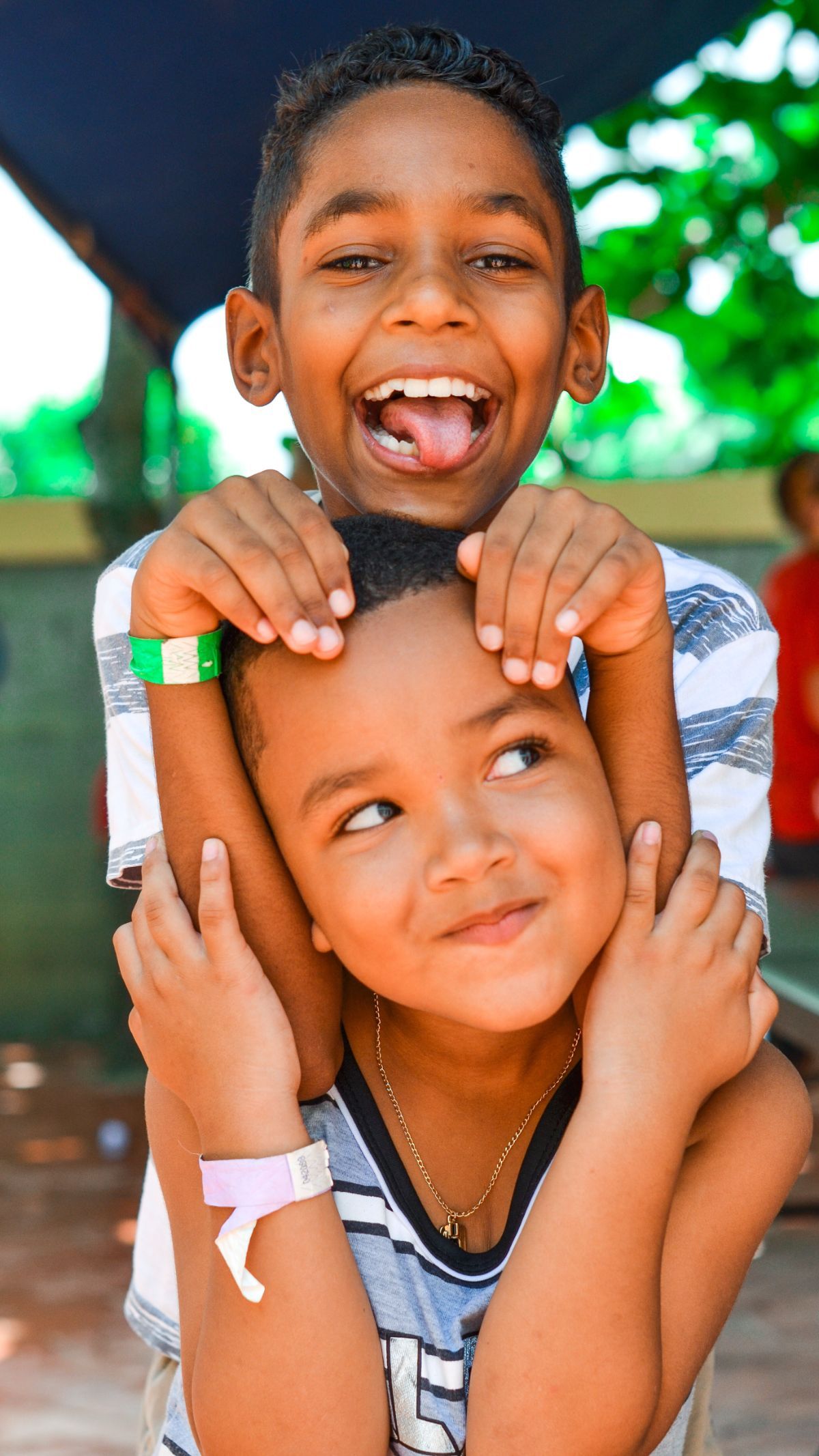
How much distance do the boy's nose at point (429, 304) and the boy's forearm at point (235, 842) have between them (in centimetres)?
53

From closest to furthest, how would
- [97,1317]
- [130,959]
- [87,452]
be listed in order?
1. [130,959]
2. [97,1317]
3. [87,452]

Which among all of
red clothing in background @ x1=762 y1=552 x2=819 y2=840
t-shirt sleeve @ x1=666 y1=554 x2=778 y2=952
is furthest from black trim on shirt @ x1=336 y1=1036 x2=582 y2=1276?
red clothing in background @ x1=762 y1=552 x2=819 y2=840

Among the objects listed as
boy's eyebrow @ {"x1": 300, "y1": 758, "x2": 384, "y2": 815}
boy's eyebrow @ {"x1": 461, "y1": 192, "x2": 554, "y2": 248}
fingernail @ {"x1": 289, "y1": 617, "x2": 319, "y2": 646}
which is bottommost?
boy's eyebrow @ {"x1": 300, "y1": 758, "x2": 384, "y2": 815}

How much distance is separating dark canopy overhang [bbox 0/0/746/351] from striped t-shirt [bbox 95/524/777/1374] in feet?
5.54

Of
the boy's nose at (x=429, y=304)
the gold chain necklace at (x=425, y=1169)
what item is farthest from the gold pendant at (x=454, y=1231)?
the boy's nose at (x=429, y=304)

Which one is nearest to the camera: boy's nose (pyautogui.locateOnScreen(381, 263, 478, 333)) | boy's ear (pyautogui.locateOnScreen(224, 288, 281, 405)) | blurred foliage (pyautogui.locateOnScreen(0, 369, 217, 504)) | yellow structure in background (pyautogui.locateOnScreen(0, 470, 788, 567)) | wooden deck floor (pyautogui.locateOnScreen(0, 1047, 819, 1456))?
boy's nose (pyautogui.locateOnScreen(381, 263, 478, 333))

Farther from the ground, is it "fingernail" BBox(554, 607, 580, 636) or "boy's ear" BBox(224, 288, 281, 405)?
"boy's ear" BBox(224, 288, 281, 405)

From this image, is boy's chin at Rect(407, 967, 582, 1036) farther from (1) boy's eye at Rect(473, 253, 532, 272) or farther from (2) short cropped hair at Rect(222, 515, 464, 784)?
(1) boy's eye at Rect(473, 253, 532, 272)

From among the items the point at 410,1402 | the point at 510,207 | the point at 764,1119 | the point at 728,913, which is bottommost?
the point at 410,1402

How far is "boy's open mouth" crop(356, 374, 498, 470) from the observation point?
1.78 m

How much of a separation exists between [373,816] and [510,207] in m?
0.83

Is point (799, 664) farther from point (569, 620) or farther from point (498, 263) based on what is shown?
point (569, 620)

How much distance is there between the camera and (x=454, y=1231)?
60.5 inches

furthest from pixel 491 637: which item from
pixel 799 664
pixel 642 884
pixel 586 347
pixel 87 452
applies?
pixel 87 452
